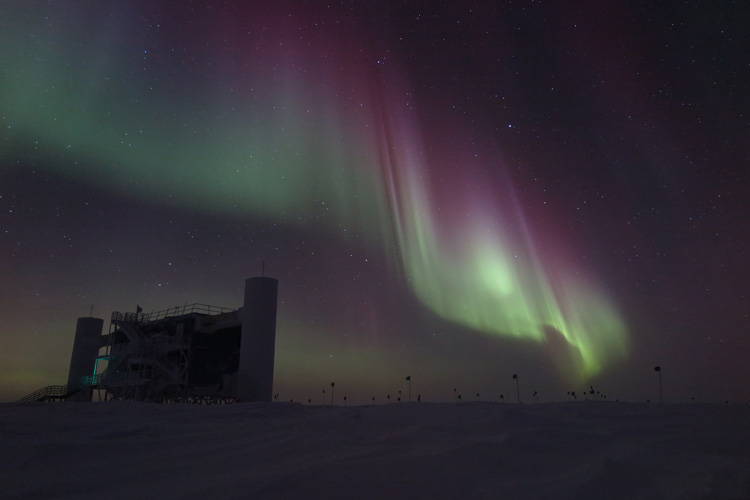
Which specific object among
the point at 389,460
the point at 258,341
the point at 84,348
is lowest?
the point at 389,460

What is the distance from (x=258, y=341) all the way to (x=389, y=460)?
1322 inches

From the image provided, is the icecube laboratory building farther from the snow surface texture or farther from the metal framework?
the snow surface texture

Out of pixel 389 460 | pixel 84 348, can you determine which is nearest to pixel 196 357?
pixel 84 348

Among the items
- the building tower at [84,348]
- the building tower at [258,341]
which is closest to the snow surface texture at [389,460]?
the building tower at [258,341]

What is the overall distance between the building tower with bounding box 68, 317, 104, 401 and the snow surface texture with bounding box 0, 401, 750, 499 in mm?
48395

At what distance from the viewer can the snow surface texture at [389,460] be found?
3963 millimetres

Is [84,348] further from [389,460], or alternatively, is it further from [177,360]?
[389,460]

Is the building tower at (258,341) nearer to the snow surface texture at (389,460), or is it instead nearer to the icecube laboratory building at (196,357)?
the icecube laboratory building at (196,357)

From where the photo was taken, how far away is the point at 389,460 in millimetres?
4891

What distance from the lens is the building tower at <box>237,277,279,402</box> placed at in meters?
36.0

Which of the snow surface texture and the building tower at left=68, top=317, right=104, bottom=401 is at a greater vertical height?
the building tower at left=68, top=317, right=104, bottom=401

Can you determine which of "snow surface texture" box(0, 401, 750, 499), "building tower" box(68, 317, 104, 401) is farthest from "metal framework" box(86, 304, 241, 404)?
"snow surface texture" box(0, 401, 750, 499)

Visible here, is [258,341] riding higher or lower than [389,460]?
higher

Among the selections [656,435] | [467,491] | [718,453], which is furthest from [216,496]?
[656,435]
